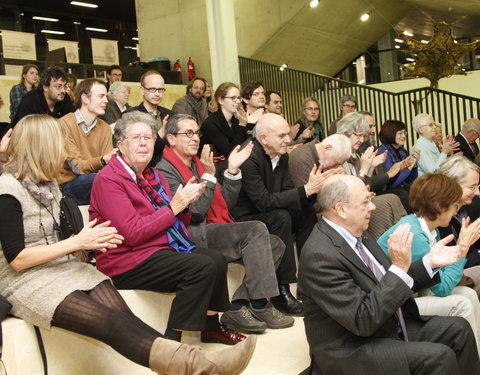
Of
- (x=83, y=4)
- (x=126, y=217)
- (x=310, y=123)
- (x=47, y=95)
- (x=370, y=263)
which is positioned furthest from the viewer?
(x=83, y=4)

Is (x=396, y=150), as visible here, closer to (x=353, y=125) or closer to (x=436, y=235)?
(x=353, y=125)

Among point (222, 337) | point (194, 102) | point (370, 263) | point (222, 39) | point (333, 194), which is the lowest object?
point (222, 337)

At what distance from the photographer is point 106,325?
2.42m

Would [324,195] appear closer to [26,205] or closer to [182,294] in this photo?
[182,294]

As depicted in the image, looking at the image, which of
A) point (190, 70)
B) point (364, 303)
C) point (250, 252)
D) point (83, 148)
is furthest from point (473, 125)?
point (364, 303)

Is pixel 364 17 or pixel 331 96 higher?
pixel 364 17

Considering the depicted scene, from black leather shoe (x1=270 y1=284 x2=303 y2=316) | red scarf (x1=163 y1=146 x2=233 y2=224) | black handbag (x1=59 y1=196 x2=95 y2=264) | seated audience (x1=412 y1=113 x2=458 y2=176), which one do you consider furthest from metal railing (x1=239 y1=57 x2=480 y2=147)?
black handbag (x1=59 y1=196 x2=95 y2=264)

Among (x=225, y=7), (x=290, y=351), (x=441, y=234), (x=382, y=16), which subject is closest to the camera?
(x=290, y=351)

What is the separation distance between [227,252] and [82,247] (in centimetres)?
120

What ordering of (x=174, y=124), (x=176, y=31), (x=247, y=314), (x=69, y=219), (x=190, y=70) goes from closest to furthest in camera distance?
(x=69, y=219) < (x=247, y=314) < (x=174, y=124) < (x=190, y=70) < (x=176, y=31)

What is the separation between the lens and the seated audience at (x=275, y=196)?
3767 mm

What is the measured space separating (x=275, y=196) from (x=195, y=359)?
172cm

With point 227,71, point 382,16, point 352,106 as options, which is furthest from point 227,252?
point 382,16

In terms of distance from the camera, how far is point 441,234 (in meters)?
3.45
